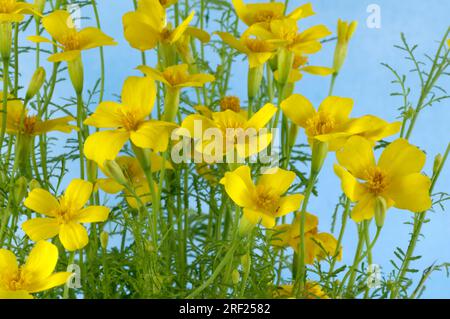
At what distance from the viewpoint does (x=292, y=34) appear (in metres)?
1.32

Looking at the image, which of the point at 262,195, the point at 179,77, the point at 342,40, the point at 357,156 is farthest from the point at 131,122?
the point at 342,40

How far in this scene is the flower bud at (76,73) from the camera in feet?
4.19

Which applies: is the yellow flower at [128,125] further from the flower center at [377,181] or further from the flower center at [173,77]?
the flower center at [377,181]

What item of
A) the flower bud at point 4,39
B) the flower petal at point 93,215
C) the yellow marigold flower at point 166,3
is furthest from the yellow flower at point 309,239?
the flower bud at point 4,39

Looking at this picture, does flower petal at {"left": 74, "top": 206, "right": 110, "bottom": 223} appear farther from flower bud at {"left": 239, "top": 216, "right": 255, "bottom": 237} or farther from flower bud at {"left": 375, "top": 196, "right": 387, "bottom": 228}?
flower bud at {"left": 375, "top": 196, "right": 387, "bottom": 228}

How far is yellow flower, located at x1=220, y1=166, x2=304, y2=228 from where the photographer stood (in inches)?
42.1

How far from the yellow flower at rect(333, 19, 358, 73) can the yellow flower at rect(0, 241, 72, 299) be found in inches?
22.8

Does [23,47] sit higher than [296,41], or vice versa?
[23,47]

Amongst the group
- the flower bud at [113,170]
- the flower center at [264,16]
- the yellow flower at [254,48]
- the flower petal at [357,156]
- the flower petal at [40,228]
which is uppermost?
the flower center at [264,16]
